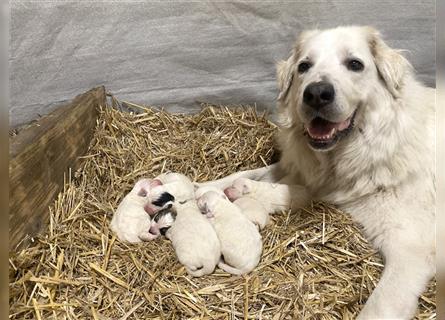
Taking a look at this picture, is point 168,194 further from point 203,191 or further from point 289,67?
point 289,67

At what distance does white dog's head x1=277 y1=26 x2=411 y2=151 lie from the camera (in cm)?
204

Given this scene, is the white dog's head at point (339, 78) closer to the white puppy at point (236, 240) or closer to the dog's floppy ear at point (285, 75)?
the dog's floppy ear at point (285, 75)

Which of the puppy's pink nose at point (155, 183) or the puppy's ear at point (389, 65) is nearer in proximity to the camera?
the puppy's ear at point (389, 65)

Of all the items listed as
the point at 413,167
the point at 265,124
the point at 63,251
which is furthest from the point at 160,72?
the point at 413,167

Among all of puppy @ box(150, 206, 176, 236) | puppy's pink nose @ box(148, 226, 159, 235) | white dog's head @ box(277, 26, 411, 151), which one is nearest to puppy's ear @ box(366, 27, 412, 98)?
white dog's head @ box(277, 26, 411, 151)

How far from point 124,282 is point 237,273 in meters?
0.50

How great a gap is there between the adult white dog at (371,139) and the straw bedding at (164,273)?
106mm

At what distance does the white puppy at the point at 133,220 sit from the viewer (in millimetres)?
2248

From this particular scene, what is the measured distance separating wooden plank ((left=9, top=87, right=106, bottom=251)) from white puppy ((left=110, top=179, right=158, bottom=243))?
375mm

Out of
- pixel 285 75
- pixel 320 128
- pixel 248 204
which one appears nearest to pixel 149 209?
pixel 248 204

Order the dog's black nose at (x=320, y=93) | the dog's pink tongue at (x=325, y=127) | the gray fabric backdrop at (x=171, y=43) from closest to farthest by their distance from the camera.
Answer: the dog's black nose at (x=320, y=93), the dog's pink tongue at (x=325, y=127), the gray fabric backdrop at (x=171, y=43)

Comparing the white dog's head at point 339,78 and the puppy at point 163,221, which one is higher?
the white dog's head at point 339,78

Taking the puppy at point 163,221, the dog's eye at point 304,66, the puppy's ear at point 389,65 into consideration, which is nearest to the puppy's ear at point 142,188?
the puppy at point 163,221

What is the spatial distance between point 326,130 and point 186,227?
32.1 inches
